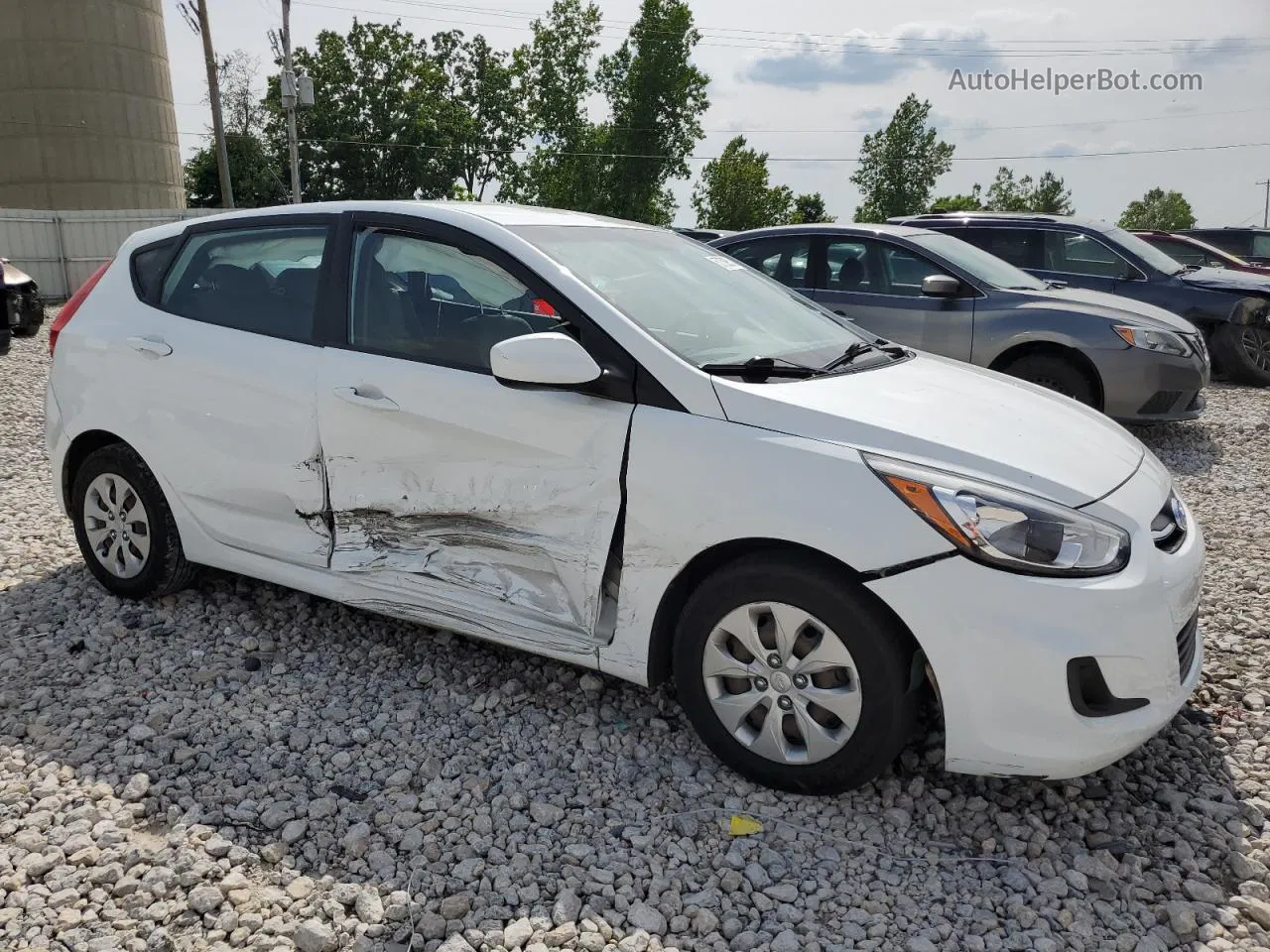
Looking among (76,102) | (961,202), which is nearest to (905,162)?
(961,202)

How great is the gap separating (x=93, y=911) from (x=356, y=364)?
1.84 metres

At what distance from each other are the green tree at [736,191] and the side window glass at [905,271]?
45.4 meters

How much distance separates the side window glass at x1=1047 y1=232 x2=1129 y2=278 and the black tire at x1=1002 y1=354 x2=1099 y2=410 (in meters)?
2.47

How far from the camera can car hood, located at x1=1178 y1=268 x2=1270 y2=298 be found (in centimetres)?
1006

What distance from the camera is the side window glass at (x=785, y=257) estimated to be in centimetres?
854

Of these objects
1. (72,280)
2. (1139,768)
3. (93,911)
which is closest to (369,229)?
(93,911)

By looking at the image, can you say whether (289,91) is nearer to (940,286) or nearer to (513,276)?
(940,286)

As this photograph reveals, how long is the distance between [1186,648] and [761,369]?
1467 millimetres

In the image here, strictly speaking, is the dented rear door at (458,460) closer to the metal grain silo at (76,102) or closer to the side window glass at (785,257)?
the side window glass at (785,257)

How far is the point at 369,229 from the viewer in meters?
3.74

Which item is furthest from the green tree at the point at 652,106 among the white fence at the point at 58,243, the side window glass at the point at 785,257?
the side window glass at the point at 785,257

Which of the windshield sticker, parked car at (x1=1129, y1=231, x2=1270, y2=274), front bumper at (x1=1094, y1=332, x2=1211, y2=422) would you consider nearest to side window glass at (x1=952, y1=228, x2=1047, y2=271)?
front bumper at (x1=1094, y1=332, x2=1211, y2=422)

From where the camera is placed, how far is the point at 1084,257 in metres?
9.82

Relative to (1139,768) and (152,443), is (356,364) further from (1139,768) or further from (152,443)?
(1139,768)
